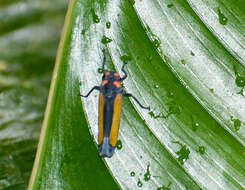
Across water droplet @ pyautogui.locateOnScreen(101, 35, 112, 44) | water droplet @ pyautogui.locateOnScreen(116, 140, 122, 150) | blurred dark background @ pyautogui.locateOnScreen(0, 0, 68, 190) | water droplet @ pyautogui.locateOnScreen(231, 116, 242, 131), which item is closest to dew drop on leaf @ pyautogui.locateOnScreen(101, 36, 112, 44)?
water droplet @ pyautogui.locateOnScreen(101, 35, 112, 44)

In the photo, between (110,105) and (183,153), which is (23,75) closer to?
(110,105)

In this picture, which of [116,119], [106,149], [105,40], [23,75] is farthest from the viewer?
[23,75]

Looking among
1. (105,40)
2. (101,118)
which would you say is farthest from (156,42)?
(101,118)

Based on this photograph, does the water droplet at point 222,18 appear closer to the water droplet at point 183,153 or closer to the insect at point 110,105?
the insect at point 110,105

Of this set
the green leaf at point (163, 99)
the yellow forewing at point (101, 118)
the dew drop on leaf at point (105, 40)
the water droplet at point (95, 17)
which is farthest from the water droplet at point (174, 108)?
the water droplet at point (95, 17)

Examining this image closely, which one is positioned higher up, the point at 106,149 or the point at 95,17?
the point at 95,17

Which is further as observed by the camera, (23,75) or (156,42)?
(23,75)

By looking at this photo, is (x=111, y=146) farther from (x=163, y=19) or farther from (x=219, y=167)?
(x=163, y=19)

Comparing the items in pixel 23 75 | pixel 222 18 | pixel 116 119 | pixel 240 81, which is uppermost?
pixel 23 75
